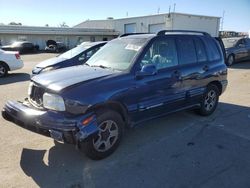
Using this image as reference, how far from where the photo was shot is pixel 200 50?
5566 millimetres

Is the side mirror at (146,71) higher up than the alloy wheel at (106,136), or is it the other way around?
the side mirror at (146,71)

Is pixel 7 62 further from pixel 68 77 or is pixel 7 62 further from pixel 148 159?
pixel 148 159

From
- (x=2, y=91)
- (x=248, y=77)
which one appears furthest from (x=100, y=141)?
(x=248, y=77)

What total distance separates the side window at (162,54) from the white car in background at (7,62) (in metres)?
9.58

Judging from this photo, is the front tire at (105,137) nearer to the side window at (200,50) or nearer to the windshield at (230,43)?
the side window at (200,50)

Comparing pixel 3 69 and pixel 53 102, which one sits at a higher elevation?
pixel 53 102

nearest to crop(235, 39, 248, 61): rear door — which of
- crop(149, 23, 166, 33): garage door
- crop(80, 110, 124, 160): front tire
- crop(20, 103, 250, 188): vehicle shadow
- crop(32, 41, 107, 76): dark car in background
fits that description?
crop(32, 41, 107, 76): dark car in background

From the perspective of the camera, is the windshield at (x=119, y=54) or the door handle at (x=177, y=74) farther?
the door handle at (x=177, y=74)

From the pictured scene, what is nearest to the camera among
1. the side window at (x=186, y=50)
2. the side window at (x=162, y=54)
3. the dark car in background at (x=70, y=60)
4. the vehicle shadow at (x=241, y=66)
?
the side window at (x=162, y=54)

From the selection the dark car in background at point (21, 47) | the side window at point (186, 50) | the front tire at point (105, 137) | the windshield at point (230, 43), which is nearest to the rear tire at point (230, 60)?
the windshield at point (230, 43)

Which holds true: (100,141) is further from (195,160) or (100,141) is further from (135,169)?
(195,160)

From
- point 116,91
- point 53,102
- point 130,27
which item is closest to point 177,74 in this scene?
point 116,91

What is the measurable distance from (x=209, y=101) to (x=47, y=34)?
125ft

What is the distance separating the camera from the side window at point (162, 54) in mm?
4441
